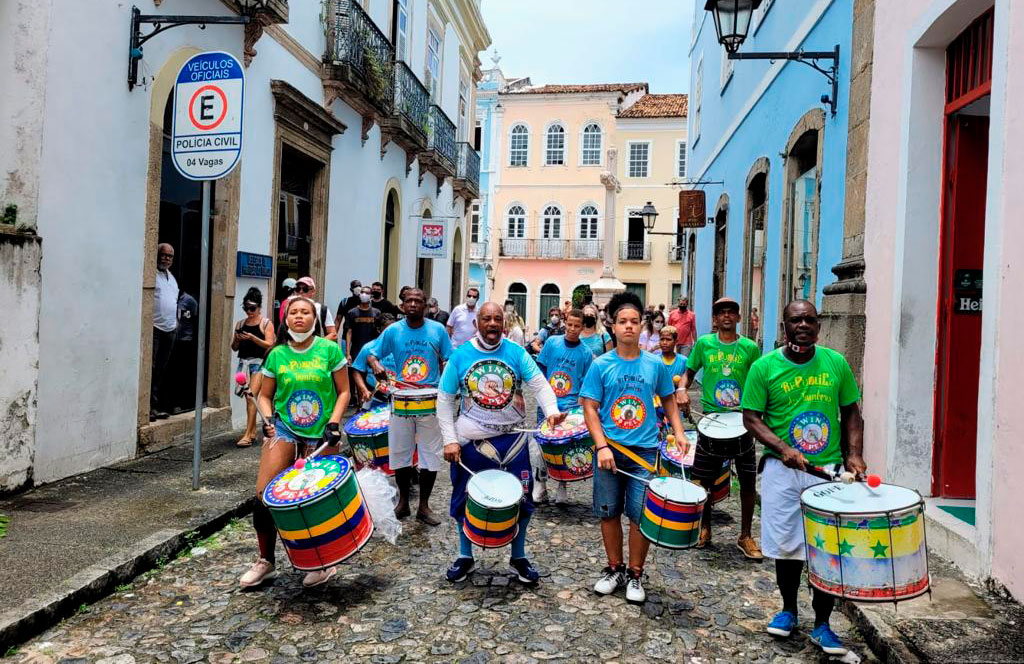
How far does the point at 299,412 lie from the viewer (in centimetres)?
490

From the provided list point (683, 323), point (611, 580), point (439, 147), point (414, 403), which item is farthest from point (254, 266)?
point (439, 147)

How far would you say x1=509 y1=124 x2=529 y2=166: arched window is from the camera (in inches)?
1607

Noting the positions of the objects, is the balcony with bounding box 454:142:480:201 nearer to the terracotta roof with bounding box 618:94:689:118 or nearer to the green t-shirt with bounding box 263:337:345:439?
the green t-shirt with bounding box 263:337:345:439

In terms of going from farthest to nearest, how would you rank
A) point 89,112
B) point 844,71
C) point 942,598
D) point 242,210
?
point 242,210, point 844,71, point 89,112, point 942,598

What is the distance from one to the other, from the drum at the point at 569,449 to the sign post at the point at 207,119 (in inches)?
105

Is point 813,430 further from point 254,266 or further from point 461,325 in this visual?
point 461,325

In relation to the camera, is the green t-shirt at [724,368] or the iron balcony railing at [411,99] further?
the iron balcony railing at [411,99]

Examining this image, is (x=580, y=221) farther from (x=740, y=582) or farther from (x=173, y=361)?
(x=740, y=582)

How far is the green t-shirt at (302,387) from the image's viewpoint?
489cm

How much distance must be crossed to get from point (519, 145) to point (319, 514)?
125 ft

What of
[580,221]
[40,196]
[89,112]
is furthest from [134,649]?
[580,221]

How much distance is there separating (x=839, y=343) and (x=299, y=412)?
4.63 m

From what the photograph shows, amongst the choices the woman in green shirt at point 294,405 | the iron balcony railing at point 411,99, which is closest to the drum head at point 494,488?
the woman in green shirt at point 294,405

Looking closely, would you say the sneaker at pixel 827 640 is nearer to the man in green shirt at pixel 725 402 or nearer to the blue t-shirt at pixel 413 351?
the man in green shirt at pixel 725 402
